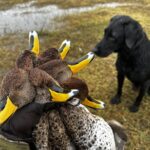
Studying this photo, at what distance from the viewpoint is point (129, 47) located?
2707mm

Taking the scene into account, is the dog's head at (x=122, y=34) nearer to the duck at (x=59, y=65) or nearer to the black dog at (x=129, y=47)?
the black dog at (x=129, y=47)

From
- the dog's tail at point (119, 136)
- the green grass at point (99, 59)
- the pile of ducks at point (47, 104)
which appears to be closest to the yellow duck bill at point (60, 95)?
the pile of ducks at point (47, 104)

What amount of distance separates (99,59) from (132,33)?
164cm

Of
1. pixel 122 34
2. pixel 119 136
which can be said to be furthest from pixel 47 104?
pixel 122 34

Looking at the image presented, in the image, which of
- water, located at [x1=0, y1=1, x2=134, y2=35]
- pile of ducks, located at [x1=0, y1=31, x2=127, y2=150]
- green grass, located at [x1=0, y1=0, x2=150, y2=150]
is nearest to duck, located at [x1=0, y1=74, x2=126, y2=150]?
pile of ducks, located at [x1=0, y1=31, x2=127, y2=150]

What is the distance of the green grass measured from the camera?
312 centimetres

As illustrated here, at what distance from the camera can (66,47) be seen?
1.62 meters

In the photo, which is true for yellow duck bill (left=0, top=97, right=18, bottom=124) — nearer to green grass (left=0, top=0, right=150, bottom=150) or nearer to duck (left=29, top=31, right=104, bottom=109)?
duck (left=29, top=31, right=104, bottom=109)

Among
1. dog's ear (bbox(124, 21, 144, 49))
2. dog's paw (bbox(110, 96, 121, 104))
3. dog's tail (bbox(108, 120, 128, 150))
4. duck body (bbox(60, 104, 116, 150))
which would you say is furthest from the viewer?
dog's paw (bbox(110, 96, 121, 104))

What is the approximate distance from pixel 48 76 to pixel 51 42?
11.3 ft

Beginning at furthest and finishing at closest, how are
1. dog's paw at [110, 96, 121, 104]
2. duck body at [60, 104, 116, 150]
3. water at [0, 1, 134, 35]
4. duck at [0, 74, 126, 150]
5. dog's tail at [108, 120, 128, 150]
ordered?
water at [0, 1, 134, 35] → dog's paw at [110, 96, 121, 104] → dog's tail at [108, 120, 128, 150] → duck body at [60, 104, 116, 150] → duck at [0, 74, 126, 150]

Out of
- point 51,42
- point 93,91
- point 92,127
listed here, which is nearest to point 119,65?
point 93,91

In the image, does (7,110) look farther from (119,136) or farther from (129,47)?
(129,47)

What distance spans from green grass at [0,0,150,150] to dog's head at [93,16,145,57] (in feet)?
2.77
